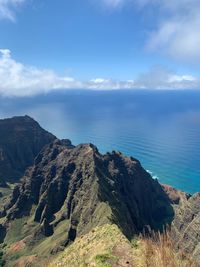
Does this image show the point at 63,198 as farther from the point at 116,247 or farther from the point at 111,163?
the point at 116,247

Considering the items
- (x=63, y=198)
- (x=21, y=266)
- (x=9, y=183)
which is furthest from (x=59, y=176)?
(x=9, y=183)

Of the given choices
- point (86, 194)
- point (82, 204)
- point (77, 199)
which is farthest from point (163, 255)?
point (77, 199)

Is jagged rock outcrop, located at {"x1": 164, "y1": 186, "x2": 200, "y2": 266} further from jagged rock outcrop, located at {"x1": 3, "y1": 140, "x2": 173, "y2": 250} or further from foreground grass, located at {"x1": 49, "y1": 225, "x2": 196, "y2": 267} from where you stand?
foreground grass, located at {"x1": 49, "y1": 225, "x2": 196, "y2": 267}

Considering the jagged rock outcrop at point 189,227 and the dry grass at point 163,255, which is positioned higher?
the dry grass at point 163,255

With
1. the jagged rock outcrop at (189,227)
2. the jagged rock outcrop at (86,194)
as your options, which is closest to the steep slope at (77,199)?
the jagged rock outcrop at (86,194)

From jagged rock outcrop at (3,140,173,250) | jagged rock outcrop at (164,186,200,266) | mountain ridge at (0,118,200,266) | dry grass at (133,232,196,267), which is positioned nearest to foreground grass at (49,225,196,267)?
dry grass at (133,232,196,267)

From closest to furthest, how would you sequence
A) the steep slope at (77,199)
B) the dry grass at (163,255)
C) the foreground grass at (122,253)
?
the dry grass at (163,255), the foreground grass at (122,253), the steep slope at (77,199)

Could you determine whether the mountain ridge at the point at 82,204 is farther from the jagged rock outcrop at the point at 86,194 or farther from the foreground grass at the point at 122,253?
the foreground grass at the point at 122,253

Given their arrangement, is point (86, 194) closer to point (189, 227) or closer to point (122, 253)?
point (189, 227)
